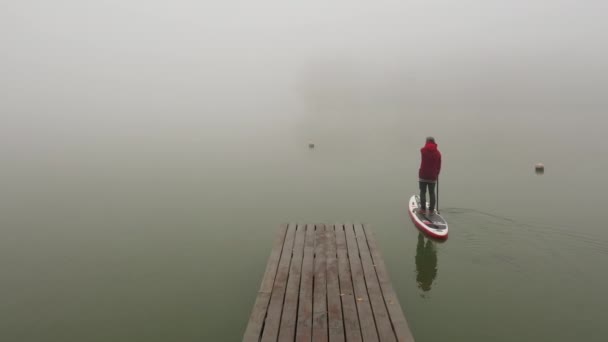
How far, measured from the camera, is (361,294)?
19.4ft

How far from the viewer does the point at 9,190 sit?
51.9ft

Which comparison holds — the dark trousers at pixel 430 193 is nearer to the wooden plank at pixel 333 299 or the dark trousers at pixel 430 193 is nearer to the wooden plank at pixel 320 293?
the wooden plank at pixel 320 293

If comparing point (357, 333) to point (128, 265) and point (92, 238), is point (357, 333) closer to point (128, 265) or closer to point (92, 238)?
point (128, 265)

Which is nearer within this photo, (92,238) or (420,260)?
(420,260)

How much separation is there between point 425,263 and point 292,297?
457 cm

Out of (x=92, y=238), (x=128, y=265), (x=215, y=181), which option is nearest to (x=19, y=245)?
(x=92, y=238)

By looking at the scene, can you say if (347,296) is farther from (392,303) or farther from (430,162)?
(430,162)

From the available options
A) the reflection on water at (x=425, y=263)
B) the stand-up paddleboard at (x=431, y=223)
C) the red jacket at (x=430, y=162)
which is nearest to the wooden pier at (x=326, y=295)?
the reflection on water at (x=425, y=263)

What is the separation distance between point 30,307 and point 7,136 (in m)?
28.8

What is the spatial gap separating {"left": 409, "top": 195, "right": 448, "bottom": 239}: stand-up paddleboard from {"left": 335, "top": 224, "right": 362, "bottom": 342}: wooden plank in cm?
339

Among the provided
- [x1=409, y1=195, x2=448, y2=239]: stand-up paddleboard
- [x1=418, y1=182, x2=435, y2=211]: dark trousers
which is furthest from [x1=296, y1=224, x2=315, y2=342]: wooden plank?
[x1=418, y1=182, x2=435, y2=211]: dark trousers

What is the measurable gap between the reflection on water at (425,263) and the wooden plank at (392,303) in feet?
5.09

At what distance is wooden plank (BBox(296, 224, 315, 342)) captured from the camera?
501 centimetres

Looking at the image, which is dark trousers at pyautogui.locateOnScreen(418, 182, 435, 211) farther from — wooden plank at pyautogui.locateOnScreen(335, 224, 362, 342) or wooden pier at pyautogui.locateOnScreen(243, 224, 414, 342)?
wooden plank at pyautogui.locateOnScreen(335, 224, 362, 342)
